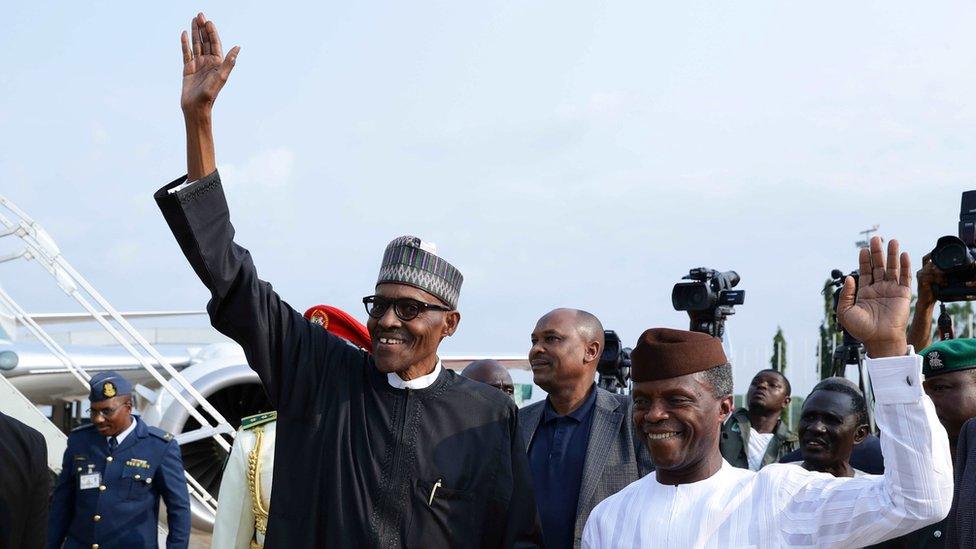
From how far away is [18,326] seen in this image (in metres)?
14.3

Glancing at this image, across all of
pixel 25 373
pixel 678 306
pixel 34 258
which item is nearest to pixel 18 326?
pixel 25 373

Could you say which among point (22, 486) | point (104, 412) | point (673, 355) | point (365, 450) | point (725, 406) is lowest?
point (104, 412)

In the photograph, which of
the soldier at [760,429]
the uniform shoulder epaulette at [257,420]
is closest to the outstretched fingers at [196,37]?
the uniform shoulder epaulette at [257,420]

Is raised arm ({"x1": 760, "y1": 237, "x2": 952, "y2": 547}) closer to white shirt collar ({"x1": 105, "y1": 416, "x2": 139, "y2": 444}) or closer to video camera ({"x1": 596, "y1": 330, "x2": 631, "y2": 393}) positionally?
video camera ({"x1": 596, "y1": 330, "x2": 631, "y2": 393})

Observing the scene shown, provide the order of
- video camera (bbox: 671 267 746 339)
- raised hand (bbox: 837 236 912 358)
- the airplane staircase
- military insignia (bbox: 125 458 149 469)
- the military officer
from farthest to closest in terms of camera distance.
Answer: the airplane staircase
military insignia (bbox: 125 458 149 469)
the military officer
video camera (bbox: 671 267 746 339)
raised hand (bbox: 837 236 912 358)

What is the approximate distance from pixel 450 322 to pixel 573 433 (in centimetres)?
121

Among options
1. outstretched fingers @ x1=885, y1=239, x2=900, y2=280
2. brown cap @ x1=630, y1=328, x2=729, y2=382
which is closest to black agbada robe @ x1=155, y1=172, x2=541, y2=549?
brown cap @ x1=630, y1=328, x2=729, y2=382

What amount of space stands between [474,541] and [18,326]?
42.8 feet

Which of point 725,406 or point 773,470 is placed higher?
point 725,406

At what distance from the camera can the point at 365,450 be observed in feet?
9.50

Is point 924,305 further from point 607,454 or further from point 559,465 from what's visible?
point 559,465

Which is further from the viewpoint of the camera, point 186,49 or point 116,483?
point 116,483

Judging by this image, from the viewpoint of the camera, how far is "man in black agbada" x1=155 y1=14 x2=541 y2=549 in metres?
2.71

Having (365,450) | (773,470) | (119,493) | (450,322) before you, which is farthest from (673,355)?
(119,493)
